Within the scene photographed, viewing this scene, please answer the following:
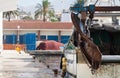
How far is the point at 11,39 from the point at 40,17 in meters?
33.0

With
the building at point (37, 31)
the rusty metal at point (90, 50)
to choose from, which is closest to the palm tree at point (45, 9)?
the building at point (37, 31)

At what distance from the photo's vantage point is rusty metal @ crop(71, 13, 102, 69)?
829 cm

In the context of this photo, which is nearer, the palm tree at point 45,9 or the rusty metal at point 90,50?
the rusty metal at point 90,50

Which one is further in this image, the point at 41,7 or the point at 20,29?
the point at 41,7

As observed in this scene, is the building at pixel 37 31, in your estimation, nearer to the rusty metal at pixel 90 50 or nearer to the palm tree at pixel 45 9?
the palm tree at pixel 45 9

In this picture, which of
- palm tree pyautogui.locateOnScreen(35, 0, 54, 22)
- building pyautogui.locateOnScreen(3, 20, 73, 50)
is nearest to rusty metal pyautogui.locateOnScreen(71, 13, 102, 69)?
building pyautogui.locateOnScreen(3, 20, 73, 50)

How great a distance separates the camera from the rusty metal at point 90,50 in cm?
829

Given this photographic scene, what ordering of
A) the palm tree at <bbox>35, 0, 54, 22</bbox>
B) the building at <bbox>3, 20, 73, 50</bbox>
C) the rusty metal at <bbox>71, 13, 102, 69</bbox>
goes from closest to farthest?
the rusty metal at <bbox>71, 13, 102, 69</bbox>
the building at <bbox>3, 20, 73, 50</bbox>
the palm tree at <bbox>35, 0, 54, 22</bbox>

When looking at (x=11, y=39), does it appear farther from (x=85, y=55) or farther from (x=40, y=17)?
(x=85, y=55)

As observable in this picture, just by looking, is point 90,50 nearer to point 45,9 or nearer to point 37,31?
Answer: point 37,31

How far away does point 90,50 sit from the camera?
8.46 m

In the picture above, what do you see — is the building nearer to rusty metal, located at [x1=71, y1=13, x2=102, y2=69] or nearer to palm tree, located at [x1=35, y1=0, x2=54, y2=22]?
palm tree, located at [x1=35, y1=0, x2=54, y2=22]

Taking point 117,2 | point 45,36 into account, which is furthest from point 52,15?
point 117,2

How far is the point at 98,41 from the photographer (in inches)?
435
